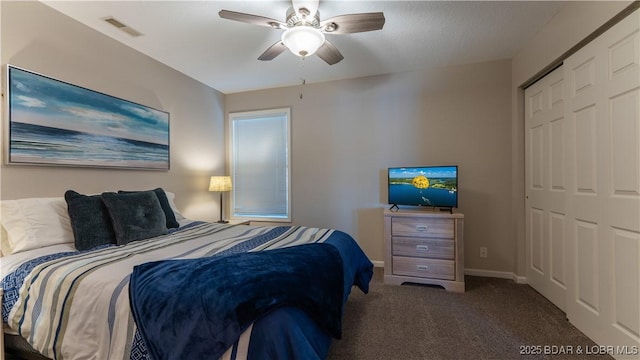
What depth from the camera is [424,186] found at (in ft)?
9.75

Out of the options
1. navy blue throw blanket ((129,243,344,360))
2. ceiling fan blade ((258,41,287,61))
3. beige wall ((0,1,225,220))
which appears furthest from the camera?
ceiling fan blade ((258,41,287,61))

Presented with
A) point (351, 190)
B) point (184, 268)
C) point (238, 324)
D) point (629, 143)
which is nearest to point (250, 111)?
point (351, 190)

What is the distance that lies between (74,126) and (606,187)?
4.10 m

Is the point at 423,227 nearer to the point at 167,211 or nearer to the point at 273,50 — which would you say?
the point at 273,50

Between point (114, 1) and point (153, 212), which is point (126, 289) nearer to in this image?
point (153, 212)

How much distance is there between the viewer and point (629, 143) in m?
1.58

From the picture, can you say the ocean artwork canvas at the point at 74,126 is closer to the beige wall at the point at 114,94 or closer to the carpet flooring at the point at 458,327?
the beige wall at the point at 114,94

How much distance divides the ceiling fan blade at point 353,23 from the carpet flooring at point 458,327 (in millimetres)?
2296

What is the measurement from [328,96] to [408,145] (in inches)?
52.4

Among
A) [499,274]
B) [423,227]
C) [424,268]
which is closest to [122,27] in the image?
[423,227]

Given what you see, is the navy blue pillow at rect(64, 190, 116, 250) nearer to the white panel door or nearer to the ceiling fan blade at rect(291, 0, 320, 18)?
the ceiling fan blade at rect(291, 0, 320, 18)

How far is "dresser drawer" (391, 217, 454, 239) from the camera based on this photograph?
2.77 meters

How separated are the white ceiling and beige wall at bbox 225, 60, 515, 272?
26cm

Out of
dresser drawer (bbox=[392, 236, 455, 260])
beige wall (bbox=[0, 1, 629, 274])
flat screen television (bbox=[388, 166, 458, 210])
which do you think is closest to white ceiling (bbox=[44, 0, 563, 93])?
beige wall (bbox=[0, 1, 629, 274])
